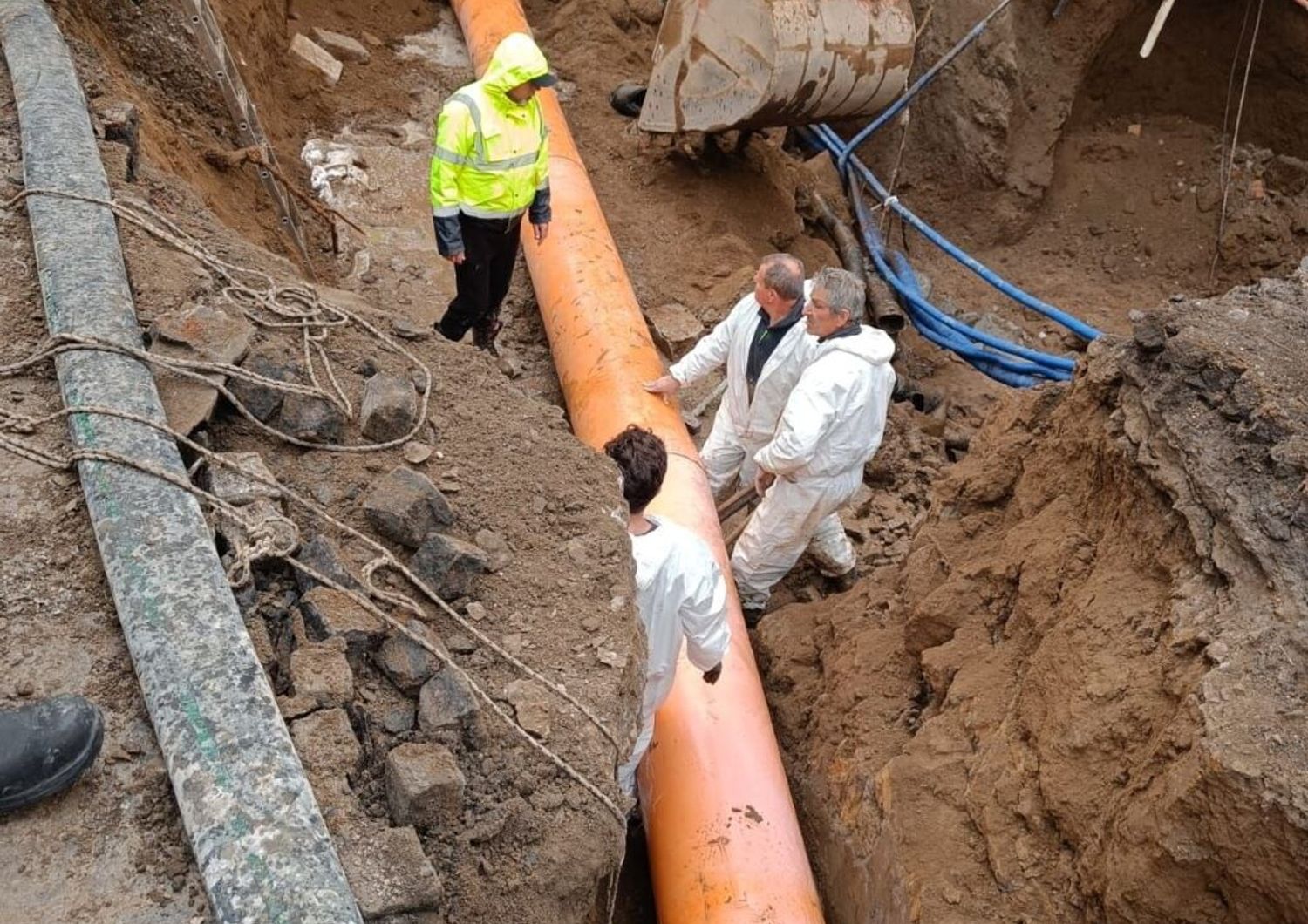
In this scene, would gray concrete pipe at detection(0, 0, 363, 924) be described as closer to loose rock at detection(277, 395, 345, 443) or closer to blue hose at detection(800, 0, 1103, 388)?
loose rock at detection(277, 395, 345, 443)

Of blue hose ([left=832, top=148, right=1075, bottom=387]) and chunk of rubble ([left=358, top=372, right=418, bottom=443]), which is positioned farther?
blue hose ([left=832, top=148, right=1075, bottom=387])

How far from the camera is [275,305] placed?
149 inches

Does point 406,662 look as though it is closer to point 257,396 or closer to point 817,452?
point 257,396

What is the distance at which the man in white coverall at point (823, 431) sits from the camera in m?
4.78

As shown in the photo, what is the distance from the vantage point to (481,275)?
5.68 m

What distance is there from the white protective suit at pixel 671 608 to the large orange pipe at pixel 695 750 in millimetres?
182

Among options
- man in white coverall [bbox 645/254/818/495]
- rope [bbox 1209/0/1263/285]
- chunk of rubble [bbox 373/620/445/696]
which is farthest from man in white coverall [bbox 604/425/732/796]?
rope [bbox 1209/0/1263/285]

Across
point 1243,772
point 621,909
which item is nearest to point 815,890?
point 621,909

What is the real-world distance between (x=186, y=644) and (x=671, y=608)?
1.60 m

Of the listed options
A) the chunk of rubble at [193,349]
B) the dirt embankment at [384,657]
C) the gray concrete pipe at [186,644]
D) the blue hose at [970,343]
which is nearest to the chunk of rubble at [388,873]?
the dirt embankment at [384,657]

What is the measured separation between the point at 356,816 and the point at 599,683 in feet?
2.54

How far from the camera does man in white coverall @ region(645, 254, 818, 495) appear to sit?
5.02 m

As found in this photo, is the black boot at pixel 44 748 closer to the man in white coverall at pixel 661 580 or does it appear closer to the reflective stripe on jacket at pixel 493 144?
the man in white coverall at pixel 661 580

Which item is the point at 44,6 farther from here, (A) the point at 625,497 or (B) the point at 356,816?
(B) the point at 356,816
